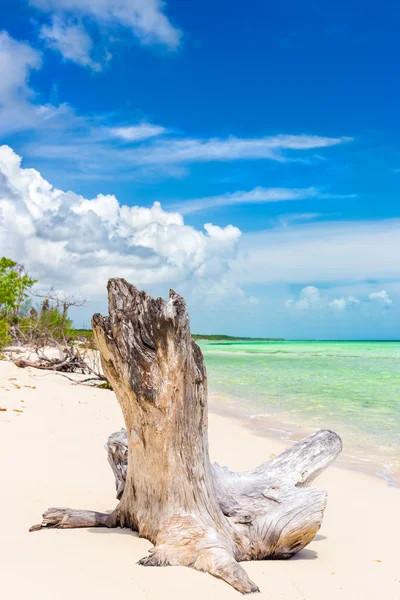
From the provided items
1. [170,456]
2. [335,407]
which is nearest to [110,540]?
[170,456]

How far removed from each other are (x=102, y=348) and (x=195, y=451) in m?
1.07

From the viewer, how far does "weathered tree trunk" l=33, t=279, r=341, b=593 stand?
3.82 meters

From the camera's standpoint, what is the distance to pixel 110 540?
3.92 metres

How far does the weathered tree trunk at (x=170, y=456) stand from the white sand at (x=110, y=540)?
0.17 meters

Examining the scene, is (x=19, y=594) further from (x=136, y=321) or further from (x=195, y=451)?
(x=136, y=321)

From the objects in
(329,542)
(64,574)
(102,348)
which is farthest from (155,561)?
(329,542)

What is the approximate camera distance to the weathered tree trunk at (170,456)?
3.82 meters

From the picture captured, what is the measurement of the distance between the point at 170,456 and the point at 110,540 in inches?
31.1

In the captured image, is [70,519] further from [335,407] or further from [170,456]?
[335,407]

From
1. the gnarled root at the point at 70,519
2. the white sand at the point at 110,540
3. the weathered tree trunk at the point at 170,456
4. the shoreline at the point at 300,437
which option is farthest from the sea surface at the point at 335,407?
the gnarled root at the point at 70,519

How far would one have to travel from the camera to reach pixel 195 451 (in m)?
3.98

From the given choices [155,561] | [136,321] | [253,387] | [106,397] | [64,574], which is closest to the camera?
[64,574]

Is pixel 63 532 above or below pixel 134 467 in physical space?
below

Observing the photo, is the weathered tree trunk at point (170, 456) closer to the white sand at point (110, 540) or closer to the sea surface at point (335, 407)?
the white sand at point (110, 540)
